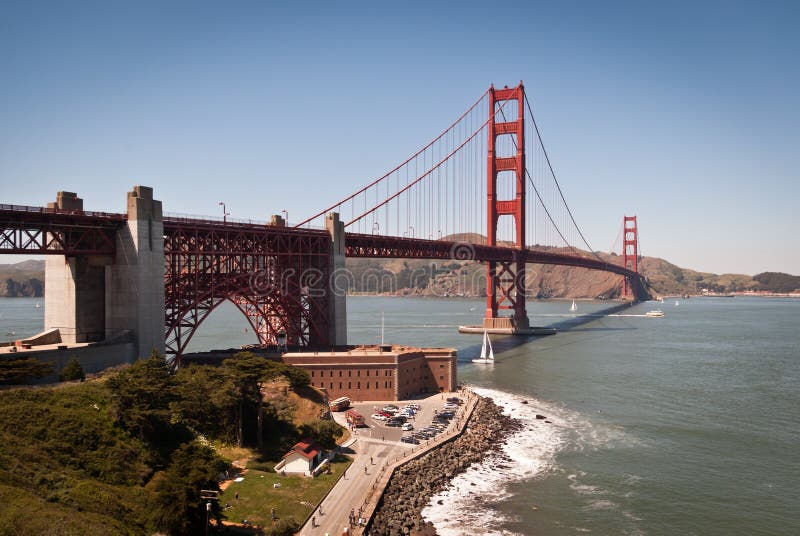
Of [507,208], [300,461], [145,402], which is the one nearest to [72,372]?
[145,402]

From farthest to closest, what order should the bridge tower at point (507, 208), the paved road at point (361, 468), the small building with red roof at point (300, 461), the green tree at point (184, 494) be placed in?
the bridge tower at point (507, 208) < the small building with red roof at point (300, 461) < the paved road at point (361, 468) < the green tree at point (184, 494)

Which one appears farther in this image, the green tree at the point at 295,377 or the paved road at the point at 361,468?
the green tree at the point at 295,377

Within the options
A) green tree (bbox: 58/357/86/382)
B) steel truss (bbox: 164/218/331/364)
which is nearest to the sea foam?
steel truss (bbox: 164/218/331/364)

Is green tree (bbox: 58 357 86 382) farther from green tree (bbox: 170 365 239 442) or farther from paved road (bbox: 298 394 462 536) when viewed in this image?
paved road (bbox: 298 394 462 536)

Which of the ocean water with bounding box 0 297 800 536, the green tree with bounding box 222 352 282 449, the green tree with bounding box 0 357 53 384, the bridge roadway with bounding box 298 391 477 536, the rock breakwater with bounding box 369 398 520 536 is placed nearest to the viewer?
the bridge roadway with bounding box 298 391 477 536

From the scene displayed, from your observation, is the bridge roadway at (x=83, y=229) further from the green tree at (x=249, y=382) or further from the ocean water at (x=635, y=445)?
the ocean water at (x=635, y=445)

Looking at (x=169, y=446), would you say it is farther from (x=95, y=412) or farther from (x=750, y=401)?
(x=750, y=401)

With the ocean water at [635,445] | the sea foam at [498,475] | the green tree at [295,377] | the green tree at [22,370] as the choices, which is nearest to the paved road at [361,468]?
the green tree at [295,377]
